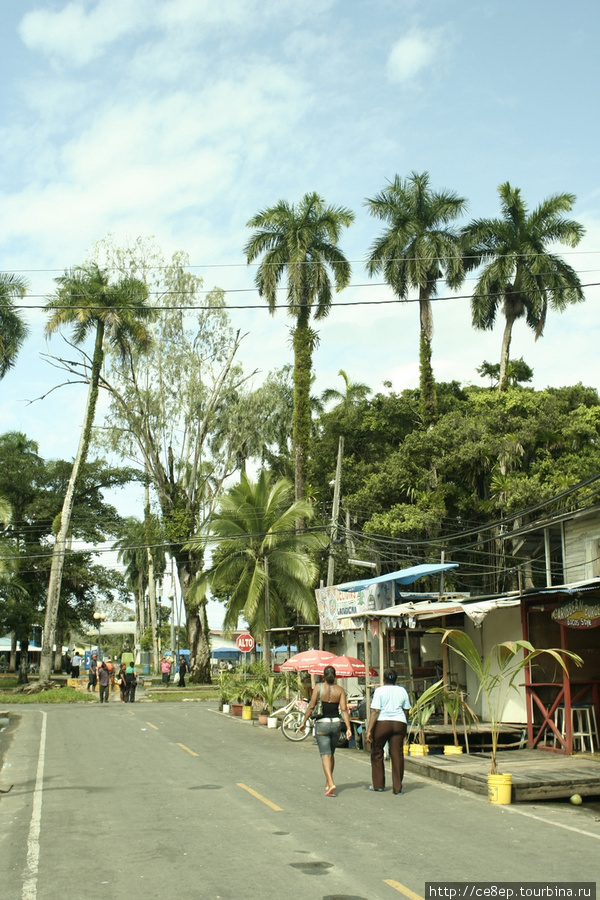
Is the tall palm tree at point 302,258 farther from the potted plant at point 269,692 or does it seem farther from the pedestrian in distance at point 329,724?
the pedestrian in distance at point 329,724

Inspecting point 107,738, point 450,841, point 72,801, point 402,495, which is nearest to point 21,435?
point 402,495

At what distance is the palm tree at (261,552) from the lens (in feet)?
117

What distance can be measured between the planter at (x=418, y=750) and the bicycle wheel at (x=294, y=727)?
4898 millimetres

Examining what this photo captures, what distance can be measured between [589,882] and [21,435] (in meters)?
59.5

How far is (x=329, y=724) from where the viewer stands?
12.2 m

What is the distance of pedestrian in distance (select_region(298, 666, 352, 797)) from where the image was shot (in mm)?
12180

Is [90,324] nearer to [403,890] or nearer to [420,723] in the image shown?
[420,723]

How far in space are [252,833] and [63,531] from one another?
116 feet

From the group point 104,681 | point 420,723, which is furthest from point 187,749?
point 104,681

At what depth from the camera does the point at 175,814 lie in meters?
10.8

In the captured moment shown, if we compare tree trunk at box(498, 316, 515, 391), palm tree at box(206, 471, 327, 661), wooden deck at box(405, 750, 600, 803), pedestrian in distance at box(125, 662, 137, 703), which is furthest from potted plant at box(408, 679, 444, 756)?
tree trunk at box(498, 316, 515, 391)

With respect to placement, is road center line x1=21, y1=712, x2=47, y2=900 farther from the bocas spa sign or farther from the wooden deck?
the bocas spa sign

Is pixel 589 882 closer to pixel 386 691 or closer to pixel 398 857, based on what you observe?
pixel 398 857

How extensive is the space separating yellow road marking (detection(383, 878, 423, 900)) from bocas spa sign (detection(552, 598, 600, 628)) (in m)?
8.27
